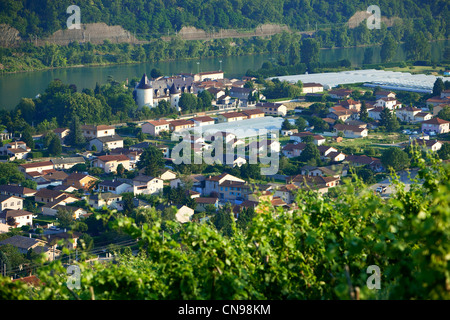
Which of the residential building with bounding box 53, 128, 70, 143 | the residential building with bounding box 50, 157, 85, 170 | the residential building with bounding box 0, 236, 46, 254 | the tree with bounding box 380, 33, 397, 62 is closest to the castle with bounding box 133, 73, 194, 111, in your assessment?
the residential building with bounding box 53, 128, 70, 143

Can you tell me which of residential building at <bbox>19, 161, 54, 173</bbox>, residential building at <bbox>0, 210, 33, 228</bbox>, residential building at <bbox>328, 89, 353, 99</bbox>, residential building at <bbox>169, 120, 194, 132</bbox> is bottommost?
residential building at <bbox>0, 210, 33, 228</bbox>

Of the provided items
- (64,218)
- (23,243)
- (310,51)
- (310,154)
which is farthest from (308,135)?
(310,51)

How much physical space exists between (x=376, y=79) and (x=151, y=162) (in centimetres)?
563

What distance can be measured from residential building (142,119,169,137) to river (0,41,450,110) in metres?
2.40

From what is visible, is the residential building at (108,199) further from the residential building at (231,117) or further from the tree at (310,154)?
the residential building at (231,117)

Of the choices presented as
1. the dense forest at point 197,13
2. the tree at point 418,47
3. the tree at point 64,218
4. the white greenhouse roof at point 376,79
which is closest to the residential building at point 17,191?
the tree at point 64,218

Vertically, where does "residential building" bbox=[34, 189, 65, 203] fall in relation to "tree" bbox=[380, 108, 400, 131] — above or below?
below

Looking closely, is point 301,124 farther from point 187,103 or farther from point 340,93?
point 340,93

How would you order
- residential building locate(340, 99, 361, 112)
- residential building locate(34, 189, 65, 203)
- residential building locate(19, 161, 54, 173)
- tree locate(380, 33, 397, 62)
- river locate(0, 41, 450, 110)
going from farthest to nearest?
tree locate(380, 33, 397, 62), river locate(0, 41, 450, 110), residential building locate(340, 99, 361, 112), residential building locate(19, 161, 54, 173), residential building locate(34, 189, 65, 203)

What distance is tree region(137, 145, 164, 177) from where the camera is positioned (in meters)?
5.86

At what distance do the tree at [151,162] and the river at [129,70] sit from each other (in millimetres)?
3710

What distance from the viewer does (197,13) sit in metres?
17.9

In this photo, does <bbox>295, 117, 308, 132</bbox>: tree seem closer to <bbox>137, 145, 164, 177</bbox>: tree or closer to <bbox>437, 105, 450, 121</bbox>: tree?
<bbox>437, 105, 450, 121</bbox>: tree

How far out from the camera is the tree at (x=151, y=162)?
19.2 ft
